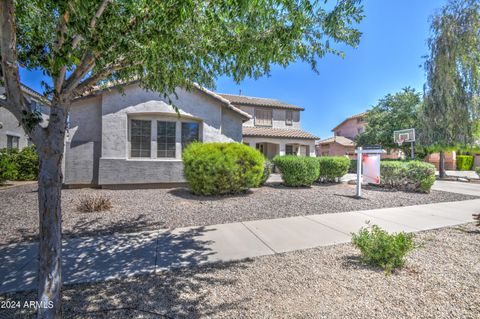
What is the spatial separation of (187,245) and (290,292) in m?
2.27

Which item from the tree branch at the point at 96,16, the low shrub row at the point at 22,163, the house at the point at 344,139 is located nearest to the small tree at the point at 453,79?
the house at the point at 344,139

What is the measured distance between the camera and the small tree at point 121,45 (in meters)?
2.05

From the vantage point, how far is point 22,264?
3.52m

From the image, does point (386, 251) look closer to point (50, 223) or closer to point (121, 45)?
point (50, 223)

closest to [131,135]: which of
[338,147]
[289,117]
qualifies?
[289,117]

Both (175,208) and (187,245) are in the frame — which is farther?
(175,208)

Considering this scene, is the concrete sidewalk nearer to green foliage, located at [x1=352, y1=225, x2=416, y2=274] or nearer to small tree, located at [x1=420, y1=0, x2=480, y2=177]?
green foliage, located at [x1=352, y1=225, x2=416, y2=274]

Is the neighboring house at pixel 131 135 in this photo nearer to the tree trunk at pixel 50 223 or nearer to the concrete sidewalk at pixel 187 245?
the concrete sidewalk at pixel 187 245

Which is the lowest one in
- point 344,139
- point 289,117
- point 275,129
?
point 275,129

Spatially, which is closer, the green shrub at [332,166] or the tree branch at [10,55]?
the tree branch at [10,55]

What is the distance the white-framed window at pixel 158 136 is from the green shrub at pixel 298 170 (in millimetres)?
4939

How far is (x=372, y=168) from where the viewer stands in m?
9.80

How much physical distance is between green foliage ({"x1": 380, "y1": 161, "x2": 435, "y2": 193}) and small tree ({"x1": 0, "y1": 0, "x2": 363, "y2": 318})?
9701 mm

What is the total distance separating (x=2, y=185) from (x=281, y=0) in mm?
15687
